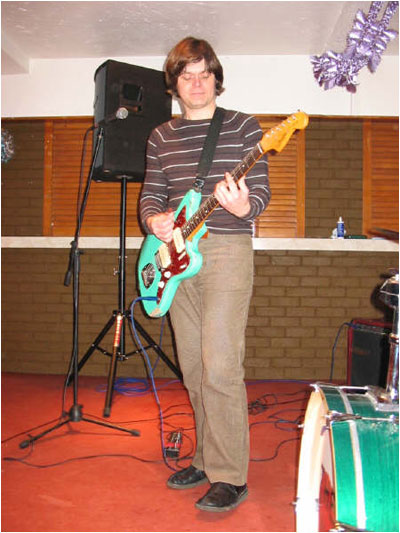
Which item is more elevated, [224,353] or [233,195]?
[233,195]

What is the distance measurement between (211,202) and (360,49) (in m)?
1.46

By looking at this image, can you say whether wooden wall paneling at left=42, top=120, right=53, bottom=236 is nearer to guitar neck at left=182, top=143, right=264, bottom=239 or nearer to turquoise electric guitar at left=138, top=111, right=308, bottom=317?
turquoise electric guitar at left=138, top=111, right=308, bottom=317

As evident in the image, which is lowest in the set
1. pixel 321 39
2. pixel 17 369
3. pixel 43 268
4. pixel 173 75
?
pixel 17 369

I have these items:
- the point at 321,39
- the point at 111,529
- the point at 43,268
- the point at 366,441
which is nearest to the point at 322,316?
the point at 321,39

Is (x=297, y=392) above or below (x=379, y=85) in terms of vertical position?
below

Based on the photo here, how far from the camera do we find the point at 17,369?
4.57 meters

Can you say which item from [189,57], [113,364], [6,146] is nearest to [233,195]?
[189,57]

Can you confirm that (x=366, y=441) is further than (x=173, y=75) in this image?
No

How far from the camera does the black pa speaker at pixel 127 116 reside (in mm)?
3031

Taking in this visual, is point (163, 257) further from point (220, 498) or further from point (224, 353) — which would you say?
point (220, 498)

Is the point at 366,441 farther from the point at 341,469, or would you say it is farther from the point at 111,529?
the point at 111,529

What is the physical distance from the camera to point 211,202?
1836 millimetres

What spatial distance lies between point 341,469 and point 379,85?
3810 millimetres

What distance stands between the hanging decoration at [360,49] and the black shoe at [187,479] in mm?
2256
